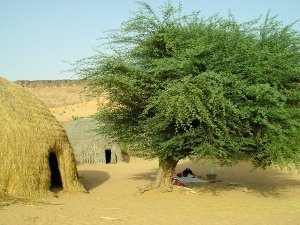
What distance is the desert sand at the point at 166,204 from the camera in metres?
10.5

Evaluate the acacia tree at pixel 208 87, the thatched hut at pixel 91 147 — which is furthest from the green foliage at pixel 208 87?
the thatched hut at pixel 91 147

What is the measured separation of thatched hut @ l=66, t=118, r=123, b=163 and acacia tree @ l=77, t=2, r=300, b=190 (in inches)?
396

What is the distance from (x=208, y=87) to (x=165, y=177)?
163 inches

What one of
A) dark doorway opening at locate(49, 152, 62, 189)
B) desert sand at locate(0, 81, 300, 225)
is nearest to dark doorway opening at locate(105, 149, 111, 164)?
desert sand at locate(0, 81, 300, 225)

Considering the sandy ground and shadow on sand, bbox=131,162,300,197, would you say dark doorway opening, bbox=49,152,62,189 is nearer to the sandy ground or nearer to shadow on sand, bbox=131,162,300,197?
the sandy ground

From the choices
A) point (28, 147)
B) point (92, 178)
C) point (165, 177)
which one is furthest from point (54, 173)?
point (165, 177)

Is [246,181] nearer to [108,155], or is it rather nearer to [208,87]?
[208,87]

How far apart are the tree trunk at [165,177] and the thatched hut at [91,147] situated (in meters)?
8.76

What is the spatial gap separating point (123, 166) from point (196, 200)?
1057 cm

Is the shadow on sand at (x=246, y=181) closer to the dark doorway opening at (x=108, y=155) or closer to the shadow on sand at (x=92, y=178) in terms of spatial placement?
the shadow on sand at (x=92, y=178)

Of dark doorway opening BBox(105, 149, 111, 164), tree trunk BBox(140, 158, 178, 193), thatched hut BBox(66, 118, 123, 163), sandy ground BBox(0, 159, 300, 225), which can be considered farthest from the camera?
dark doorway opening BBox(105, 149, 111, 164)

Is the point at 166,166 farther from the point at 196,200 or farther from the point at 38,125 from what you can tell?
the point at 38,125

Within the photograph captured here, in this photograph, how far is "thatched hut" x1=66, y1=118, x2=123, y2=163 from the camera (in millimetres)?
23891

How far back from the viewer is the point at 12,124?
1278 centimetres
